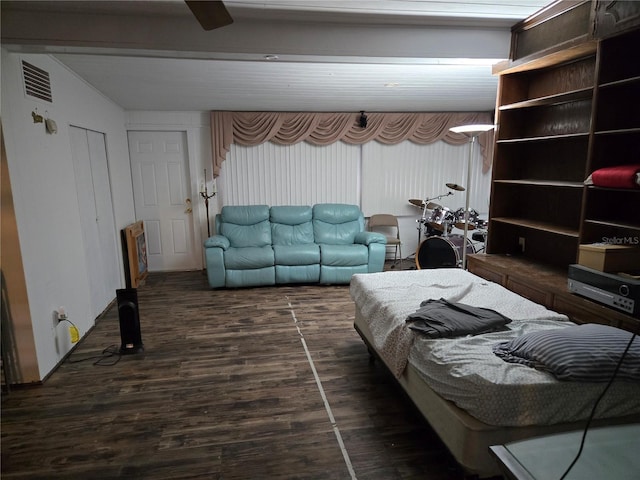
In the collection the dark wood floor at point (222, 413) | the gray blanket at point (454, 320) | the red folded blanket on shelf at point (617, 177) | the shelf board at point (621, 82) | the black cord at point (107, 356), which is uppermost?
the shelf board at point (621, 82)

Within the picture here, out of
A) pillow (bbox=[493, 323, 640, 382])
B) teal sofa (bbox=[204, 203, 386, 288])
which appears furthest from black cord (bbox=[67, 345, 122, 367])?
pillow (bbox=[493, 323, 640, 382])

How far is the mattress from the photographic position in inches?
55.6

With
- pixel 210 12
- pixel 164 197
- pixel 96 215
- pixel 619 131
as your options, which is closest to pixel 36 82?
pixel 96 215

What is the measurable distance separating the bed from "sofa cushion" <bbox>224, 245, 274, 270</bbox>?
2643 millimetres

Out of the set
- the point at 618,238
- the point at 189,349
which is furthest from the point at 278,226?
the point at 618,238

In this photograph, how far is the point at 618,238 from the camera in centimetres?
219

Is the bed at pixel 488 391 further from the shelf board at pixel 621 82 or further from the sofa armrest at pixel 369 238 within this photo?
the sofa armrest at pixel 369 238

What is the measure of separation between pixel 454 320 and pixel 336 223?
11.4ft

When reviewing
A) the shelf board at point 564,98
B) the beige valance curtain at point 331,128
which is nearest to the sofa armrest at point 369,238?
the beige valance curtain at point 331,128

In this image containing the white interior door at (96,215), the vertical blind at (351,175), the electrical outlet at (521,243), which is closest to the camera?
the electrical outlet at (521,243)

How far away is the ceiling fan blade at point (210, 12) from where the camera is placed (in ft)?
4.53

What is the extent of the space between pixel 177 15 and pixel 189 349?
2.35m

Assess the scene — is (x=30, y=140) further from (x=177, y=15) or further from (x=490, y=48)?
(x=490, y=48)

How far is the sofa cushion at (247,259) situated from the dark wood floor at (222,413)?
1082 millimetres
